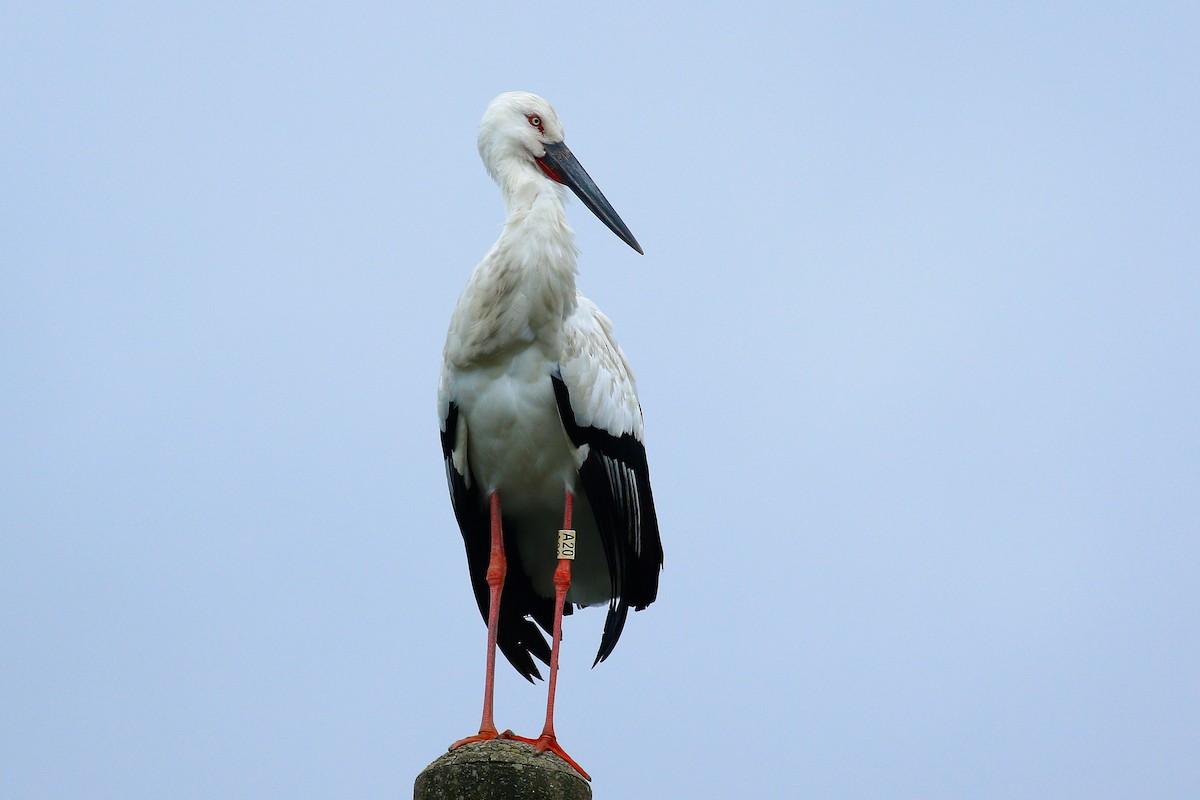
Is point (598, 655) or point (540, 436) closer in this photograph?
point (540, 436)

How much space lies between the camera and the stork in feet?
25.1

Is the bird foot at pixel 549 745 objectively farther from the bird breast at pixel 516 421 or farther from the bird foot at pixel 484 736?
the bird breast at pixel 516 421

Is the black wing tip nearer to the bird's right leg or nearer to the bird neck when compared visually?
the bird's right leg

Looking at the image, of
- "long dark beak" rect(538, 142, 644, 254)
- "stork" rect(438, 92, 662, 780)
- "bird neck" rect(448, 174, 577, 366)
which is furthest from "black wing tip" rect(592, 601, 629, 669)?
"long dark beak" rect(538, 142, 644, 254)

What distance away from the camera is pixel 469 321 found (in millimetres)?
7641

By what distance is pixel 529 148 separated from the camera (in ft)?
27.3

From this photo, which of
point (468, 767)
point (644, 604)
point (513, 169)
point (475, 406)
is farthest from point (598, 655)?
point (513, 169)

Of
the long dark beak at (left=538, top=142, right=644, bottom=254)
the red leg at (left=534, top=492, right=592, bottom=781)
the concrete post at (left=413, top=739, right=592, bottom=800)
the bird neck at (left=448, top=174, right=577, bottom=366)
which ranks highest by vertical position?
the long dark beak at (left=538, top=142, right=644, bottom=254)

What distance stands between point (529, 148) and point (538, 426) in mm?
1786

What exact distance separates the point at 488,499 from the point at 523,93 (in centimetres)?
253

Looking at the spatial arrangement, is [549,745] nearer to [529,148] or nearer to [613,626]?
[613,626]

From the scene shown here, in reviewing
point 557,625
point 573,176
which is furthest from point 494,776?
point 573,176

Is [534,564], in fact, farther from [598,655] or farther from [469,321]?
[469,321]

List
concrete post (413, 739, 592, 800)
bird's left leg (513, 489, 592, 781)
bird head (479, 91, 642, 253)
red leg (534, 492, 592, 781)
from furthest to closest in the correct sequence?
bird head (479, 91, 642, 253) → bird's left leg (513, 489, 592, 781) → red leg (534, 492, 592, 781) → concrete post (413, 739, 592, 800)
